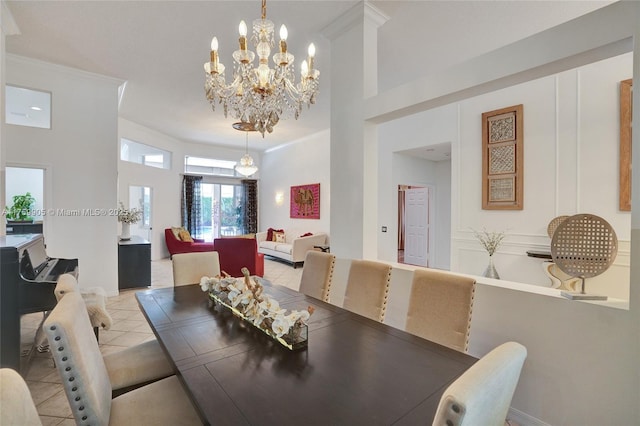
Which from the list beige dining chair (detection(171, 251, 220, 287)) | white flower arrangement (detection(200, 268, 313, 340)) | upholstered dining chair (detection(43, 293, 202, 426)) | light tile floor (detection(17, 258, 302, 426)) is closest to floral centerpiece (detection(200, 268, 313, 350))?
white flower arrangement (detection(200, 268, 313, 340))

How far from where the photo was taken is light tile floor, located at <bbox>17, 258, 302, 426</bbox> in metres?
2.01

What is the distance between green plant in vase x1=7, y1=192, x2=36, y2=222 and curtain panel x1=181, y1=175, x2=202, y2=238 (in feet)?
14.8

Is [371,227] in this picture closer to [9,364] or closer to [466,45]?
[466,45]

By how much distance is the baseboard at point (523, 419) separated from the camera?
178 centimetres

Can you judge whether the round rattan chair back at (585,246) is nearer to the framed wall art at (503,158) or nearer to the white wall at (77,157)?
the framed wall art at (503,158)

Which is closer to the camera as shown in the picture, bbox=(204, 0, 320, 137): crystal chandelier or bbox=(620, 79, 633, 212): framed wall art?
bbox=(204, 0, 320, 137): crystal chandelier

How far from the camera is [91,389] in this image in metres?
1.12

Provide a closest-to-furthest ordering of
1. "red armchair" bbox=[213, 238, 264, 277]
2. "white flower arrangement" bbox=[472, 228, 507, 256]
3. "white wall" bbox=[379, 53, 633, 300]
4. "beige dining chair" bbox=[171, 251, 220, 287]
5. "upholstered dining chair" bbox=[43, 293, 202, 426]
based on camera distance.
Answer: "upholstered dining chair" bbox=[43, 293, 202, 426], "beige dining chair" bbox=[171, 251, 220, 287], "white wall" bbox=[379, 53, 633, 300], "white flower arrangement" bbox=[472, 228, 507, 256], "red armchair" bbox=[213, 238, 264, 277]

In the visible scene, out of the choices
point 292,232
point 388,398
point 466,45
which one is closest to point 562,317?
point 388,398

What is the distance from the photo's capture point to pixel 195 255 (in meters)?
2.83

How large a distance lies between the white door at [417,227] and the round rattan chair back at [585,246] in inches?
204

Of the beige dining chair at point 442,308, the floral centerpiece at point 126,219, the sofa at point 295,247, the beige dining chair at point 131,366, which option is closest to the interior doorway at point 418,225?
the sofa at point 295,247

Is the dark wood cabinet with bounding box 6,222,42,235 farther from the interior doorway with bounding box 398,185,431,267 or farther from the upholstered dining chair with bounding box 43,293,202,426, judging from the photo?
the interior doorway with bounding box 398,185,431,267

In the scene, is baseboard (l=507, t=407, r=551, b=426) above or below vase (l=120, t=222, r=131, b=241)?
below
